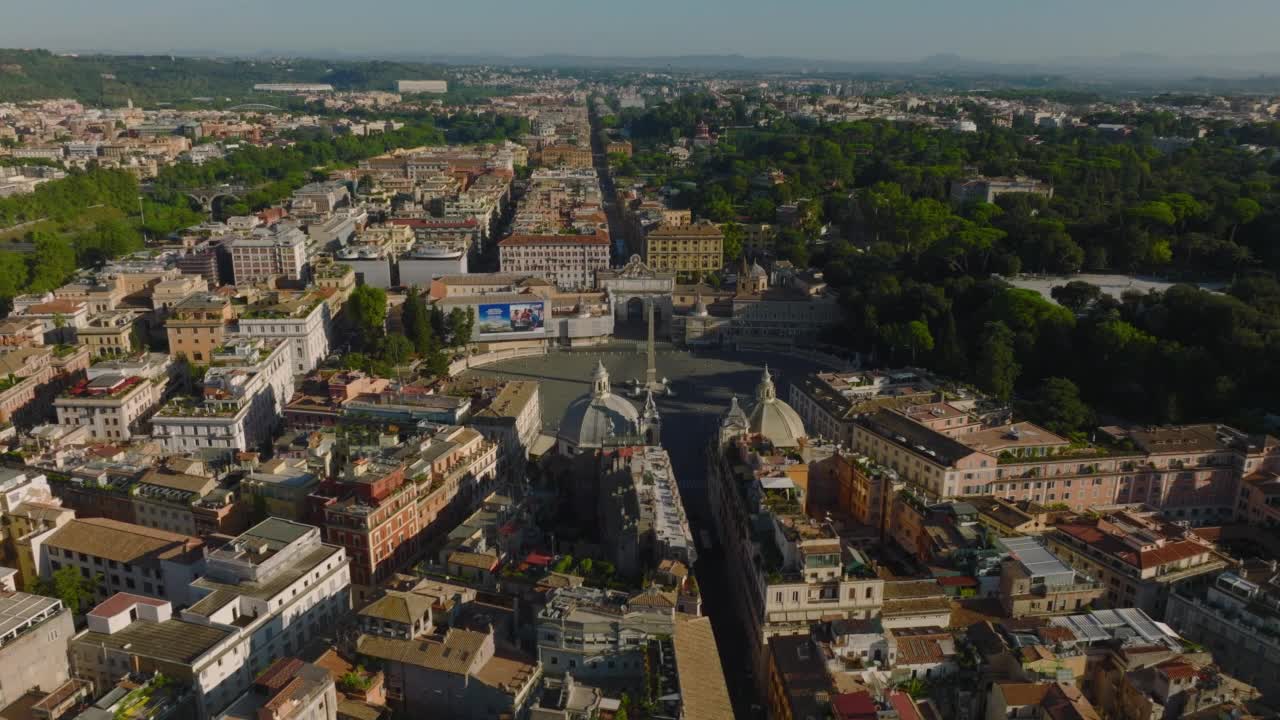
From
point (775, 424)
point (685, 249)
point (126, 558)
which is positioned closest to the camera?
point (126, 558)

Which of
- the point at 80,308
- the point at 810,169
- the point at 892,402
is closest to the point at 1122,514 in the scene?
the point at 892,402

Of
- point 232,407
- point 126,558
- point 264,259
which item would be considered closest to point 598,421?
point 232,407

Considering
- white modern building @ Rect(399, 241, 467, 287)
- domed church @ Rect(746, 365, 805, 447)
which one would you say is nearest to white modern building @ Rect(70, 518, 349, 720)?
domed church @ Rect(746, 365, 805, 447)

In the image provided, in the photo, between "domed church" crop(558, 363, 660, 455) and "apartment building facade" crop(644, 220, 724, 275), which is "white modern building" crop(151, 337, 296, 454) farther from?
"apartment building facade" crop(644, 220, 724, 275)

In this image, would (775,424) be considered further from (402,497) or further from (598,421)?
(402,497)

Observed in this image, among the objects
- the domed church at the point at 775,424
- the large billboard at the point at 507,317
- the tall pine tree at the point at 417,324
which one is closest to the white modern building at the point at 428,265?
the large billboard at the point at 507,317

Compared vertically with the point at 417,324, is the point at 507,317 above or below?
below
